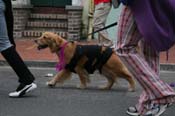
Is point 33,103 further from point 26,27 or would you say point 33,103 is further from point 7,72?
→ point 26,27

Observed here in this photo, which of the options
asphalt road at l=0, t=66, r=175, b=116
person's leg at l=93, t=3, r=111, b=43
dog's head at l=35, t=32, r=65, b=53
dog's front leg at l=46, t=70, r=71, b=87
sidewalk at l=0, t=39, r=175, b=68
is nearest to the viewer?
asphalt road at l=0, t=66, r=175, b=116

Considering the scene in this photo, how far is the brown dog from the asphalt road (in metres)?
0.25

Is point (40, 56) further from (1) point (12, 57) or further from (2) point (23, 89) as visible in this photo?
(1) point (12, 57)

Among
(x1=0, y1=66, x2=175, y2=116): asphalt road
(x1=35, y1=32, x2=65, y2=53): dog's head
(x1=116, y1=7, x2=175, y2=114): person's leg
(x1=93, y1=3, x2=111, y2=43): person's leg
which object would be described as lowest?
(x1=0, y1=66, x2=175, y2=116): asphalt road

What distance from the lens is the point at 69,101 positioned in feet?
20.6

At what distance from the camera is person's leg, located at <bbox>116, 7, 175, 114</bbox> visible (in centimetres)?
488

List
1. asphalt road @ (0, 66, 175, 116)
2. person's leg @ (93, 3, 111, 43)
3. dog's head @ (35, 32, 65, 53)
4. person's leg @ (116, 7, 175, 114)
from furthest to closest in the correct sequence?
1. person's leg @ (93, 3, 111, 43)
2. dog's head @ (35, 32, 65, 53)
3. asphalt road @ (0, 66, 175, 116)
4. person's leg @ (116, 7, 175, 114)

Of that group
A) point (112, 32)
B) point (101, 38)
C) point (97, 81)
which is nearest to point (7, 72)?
point (97, 81)

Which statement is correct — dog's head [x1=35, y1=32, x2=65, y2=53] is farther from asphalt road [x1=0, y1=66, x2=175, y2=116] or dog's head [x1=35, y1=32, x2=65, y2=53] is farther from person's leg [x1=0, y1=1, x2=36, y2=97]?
person's leg [x1=0, y1=1, x2=36, y2=97]

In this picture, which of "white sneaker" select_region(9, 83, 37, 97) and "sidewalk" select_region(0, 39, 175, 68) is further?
"sidewalk" select_region(0, 39, 175, 68)

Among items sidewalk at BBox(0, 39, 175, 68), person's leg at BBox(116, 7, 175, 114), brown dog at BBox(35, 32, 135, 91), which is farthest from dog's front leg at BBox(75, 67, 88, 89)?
sidewalk at BBox(0, 39, 175, 68)

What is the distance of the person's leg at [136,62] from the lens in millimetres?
4879

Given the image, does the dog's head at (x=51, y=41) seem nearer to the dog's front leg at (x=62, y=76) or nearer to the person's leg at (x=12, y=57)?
the dog's front leg at (x=62, y=76)

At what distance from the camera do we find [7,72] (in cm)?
866
